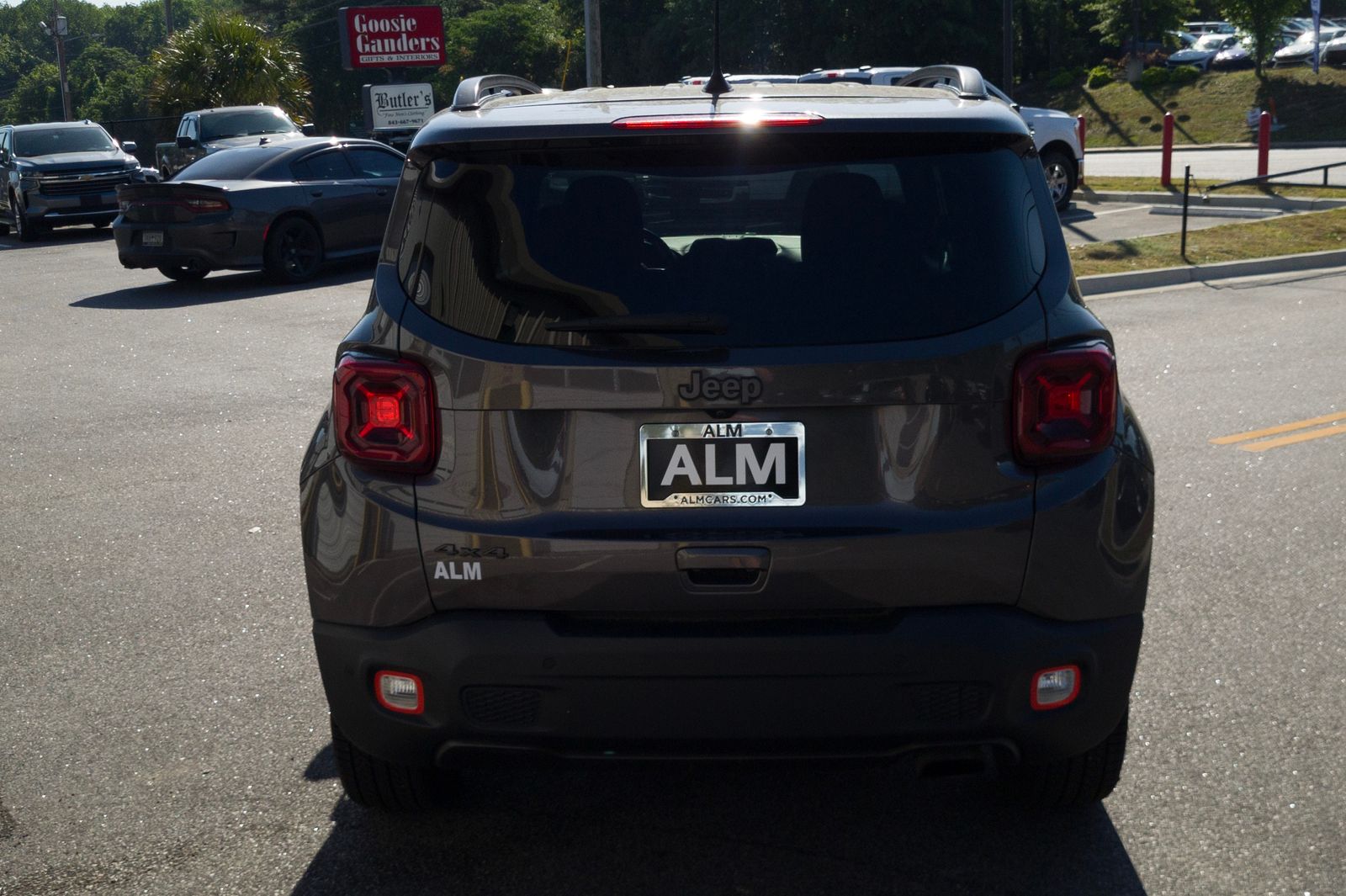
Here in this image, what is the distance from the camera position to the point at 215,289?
54.6 ft

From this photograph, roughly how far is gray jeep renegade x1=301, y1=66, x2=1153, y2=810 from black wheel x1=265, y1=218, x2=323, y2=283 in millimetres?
14031

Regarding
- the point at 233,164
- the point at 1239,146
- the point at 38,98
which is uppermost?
the point at 38,98

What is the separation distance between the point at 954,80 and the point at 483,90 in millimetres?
1347

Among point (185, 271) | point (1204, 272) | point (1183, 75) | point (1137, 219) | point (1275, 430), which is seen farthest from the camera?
point (1183, 75)

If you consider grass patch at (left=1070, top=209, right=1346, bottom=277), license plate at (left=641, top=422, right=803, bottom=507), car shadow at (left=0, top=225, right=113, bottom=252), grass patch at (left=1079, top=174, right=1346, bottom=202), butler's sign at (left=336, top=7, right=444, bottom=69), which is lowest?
car shadow at (left=0, top=225, right=113, bottom=252)

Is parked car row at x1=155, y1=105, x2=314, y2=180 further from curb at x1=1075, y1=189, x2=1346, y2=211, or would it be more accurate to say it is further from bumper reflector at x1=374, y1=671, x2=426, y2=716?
bumper reflector at x1=374, y1=671, x2=426, y2=716

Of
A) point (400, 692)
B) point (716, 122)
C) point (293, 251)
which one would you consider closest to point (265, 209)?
point (293, 251)

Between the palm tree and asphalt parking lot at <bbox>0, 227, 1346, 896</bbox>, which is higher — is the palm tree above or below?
above

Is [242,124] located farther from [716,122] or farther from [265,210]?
[716,122]

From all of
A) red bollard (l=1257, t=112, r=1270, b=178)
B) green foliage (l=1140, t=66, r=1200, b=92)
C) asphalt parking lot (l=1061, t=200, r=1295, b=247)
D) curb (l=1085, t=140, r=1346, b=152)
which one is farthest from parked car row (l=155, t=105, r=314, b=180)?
green foliage (l=1140, t=66, r=1200, b=92)

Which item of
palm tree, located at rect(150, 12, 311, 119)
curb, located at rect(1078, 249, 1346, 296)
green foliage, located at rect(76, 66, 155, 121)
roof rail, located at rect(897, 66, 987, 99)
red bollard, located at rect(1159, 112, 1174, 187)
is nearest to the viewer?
roof rail, located at rect(897, 66, 987, 99)

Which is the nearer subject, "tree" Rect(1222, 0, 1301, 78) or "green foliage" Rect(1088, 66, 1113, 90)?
"tree" Rect(1222, 0, 1301, 78)

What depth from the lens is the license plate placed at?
2.98m

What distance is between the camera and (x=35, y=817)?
12.7 ft
